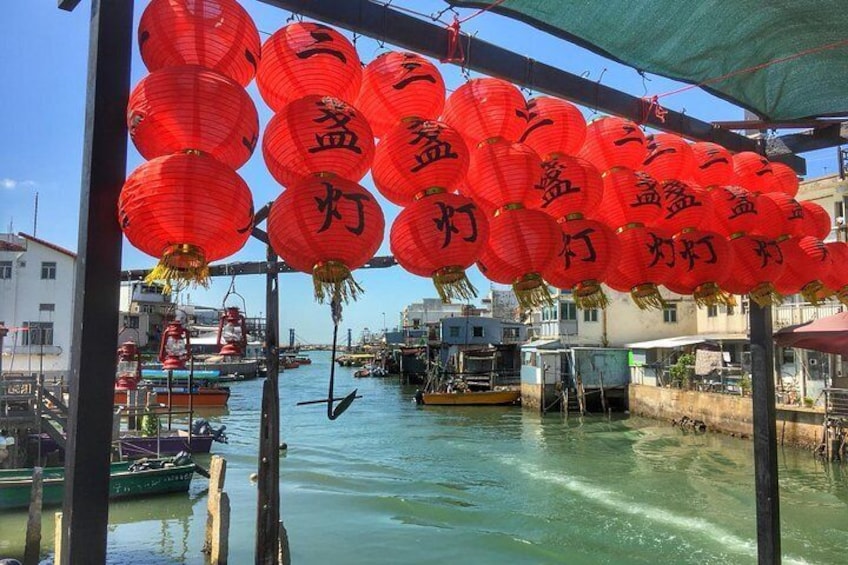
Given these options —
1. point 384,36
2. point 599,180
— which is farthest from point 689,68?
point 384,36

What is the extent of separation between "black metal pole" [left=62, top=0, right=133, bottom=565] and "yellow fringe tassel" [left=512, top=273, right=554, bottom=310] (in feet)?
7.02

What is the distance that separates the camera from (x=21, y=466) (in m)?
15.8

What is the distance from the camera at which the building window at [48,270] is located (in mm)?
31406

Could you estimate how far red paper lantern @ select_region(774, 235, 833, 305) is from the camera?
4684 millimetres

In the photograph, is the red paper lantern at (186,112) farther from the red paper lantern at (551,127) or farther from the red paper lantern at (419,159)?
the red paper lantern at (551,127)

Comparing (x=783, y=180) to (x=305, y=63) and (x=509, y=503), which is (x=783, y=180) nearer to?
(x=305, y=63)

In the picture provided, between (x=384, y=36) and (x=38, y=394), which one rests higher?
(x=384, y=36)

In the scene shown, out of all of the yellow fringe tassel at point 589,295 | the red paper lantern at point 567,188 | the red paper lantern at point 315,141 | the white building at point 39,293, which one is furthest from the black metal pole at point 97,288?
the white building at point 39,293

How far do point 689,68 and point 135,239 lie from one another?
3.71m

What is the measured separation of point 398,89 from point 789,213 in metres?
3.33

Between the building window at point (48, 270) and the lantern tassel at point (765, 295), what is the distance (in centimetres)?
3481

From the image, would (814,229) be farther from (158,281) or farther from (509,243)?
(158,281)

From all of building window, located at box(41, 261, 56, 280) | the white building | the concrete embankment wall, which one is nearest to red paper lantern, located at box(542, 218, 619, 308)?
the concrete embankment wall

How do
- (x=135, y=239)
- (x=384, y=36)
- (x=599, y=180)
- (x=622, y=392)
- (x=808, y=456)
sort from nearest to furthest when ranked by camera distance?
(x=135, y=239) < (x=384, y=36) < (x=599, y=180) < (x=808, y=456) < (x=622, y=392)
